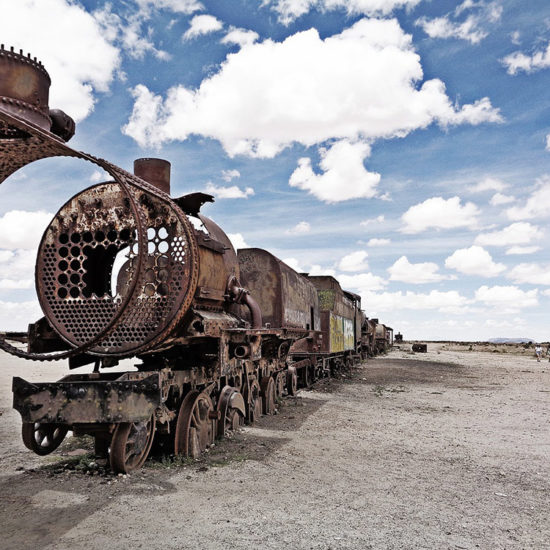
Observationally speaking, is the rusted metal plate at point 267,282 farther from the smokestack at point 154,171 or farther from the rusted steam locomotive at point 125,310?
the smokestack at point 154,171

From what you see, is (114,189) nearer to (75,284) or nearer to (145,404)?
(75,284)

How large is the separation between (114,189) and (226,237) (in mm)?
2089

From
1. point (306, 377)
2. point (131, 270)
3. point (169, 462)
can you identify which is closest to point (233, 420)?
point (169, 462)

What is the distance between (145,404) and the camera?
5.22 metres

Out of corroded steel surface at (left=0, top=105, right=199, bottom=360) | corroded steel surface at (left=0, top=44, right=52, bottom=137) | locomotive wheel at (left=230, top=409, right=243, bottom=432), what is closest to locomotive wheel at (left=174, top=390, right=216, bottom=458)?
locomotive wheel at (left=230, top=409, right=243, bottom=432)

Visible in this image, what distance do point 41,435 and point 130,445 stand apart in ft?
3.74

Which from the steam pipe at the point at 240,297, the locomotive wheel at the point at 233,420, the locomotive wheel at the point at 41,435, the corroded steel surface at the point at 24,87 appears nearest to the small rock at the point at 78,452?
the locomotive wheel at the point at 41,435

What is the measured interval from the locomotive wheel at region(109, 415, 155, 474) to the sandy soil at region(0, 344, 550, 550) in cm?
15

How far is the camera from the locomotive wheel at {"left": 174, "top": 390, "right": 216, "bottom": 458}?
20.9 feet

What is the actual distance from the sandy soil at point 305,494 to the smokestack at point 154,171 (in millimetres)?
3658

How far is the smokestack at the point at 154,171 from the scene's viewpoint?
268 inches

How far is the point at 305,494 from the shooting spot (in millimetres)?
5242

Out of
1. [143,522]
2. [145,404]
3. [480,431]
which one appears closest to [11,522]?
[143,522]

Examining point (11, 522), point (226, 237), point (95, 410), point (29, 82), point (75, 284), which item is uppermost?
point (29, 82)
